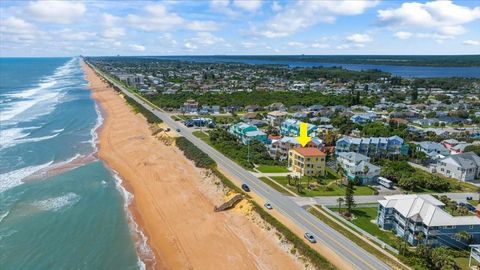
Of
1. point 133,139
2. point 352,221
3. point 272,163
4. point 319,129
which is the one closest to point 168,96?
point 133,139

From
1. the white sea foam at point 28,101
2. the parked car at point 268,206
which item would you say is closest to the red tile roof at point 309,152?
the parked car at point 268,206

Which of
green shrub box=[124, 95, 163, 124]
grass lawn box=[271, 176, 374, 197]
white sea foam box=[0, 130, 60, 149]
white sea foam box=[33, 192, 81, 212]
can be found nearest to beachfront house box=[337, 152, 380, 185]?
grass lawn box=[271, 176, 374, 197]

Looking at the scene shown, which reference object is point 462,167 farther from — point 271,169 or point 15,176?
point 15,176

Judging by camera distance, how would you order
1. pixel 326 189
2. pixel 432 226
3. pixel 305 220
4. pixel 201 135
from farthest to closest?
pixel 201 135, pixel 326 189, pixel 305 220, pixel 432 226

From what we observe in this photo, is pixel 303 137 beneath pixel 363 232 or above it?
above

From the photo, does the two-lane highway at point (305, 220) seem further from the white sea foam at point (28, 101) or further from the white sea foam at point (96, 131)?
the white sea foam at point (28, 101)

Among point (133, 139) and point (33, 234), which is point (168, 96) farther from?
point (33, 234)

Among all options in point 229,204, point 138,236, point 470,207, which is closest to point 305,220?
point 229,204
